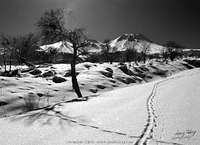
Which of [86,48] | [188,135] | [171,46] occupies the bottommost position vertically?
[188,135]

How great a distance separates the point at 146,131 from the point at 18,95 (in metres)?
10.3

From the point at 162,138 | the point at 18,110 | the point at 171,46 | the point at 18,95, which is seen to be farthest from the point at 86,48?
the point at 171,46

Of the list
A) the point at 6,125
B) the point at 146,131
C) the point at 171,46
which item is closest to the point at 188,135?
the point at 146,131

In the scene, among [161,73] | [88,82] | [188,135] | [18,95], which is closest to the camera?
[188,135]

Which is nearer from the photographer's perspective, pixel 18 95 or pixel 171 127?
pixel 171 127

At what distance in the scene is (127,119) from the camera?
20.3ft

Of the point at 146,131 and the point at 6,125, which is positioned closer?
the point at 146,131

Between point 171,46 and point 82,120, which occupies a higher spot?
point 171,46

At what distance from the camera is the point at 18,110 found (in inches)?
424

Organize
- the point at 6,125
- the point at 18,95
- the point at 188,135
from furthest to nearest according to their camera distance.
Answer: the point at 18,95
the point at 6,125
the point at 188,135

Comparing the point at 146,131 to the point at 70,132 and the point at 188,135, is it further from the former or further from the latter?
the point at 70,132

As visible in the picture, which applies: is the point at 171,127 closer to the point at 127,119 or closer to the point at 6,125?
the point at 127,119

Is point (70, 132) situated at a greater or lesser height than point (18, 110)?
greater

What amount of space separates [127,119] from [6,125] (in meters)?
4.27
